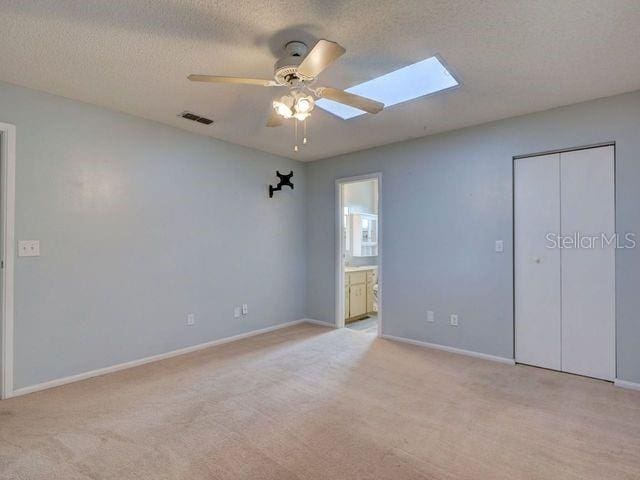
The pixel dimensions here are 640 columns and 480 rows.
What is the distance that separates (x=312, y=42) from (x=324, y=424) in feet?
8.15

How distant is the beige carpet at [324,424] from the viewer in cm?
184

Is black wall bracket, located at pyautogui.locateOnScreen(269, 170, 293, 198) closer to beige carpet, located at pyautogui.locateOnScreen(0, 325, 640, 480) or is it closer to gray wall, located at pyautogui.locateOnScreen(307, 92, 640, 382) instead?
gray wall, located at pyautogui.locateOnScreen(307, 92, 640, 382)

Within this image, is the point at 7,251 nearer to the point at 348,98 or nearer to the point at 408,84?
the point at 348,98

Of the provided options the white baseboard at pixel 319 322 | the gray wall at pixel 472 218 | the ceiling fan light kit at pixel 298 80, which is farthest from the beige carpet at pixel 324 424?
the ceiling fan light kit at pixel 298 80

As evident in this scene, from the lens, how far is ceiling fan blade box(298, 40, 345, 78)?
1.64m

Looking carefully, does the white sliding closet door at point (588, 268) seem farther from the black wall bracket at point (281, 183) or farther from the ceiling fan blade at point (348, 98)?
the black wall bracket at point (281, 183)

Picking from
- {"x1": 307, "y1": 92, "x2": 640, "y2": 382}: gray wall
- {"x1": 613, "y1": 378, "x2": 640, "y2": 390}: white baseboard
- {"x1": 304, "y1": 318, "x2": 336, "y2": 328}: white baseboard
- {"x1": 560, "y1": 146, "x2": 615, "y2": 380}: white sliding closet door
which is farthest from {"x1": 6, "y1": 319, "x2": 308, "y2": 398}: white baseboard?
{"x1": 613, "y1": 378, "x2": 640, "y2": 390}: white baseboard

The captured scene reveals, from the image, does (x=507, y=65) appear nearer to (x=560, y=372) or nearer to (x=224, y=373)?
(x=560, y=372)

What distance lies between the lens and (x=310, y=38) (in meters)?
2.10

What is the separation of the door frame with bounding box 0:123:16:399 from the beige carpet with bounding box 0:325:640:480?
0.27 meters

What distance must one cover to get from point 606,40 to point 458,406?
8.59ft

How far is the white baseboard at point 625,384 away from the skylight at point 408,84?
2843mm

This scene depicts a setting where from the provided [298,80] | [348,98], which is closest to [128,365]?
[298,80]

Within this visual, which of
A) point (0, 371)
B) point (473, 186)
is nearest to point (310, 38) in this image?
point (473, 186)
